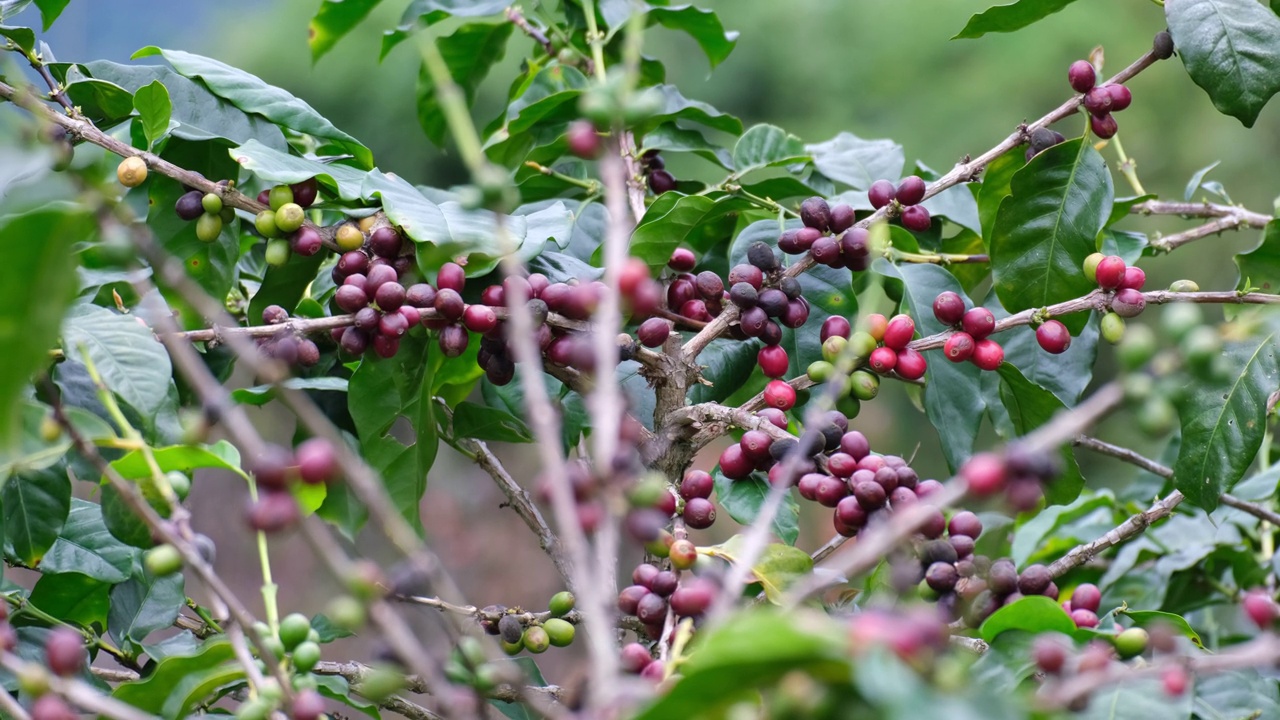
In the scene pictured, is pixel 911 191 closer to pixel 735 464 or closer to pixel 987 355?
pixel 987 355

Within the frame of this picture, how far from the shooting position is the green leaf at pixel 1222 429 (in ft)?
2.72

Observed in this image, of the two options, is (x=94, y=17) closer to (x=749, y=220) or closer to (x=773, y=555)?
(x=749, y=220)

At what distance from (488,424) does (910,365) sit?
37 cm

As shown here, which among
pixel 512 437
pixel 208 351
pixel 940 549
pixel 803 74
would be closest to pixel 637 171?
pixel 512 437

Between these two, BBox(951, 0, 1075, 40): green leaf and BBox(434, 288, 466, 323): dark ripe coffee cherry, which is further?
BBox(951, 0, 1075, 40): green leaf

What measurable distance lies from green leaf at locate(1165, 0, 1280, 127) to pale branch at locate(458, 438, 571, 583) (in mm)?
635

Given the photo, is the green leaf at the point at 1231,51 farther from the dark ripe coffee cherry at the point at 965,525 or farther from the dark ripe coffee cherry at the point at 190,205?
the dark ripe coffee cherry at the point at 190,205

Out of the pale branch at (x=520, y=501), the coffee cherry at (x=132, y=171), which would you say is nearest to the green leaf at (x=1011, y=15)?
the pale branch at (x=520, y=501)

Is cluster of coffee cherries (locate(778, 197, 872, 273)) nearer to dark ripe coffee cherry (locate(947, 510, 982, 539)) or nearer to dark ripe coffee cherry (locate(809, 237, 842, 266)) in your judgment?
dark ripe coffee cherry (locate(809, 237, 842, 266))

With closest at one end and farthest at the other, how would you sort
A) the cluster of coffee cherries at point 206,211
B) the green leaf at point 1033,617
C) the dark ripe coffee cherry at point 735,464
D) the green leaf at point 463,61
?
1. the green leaf at point 1033,617
2. the dark ripe coffee cherry at point 735,464
3. the cluster of coffee cherries at point 206,211
4. the green leaf at point 463,61

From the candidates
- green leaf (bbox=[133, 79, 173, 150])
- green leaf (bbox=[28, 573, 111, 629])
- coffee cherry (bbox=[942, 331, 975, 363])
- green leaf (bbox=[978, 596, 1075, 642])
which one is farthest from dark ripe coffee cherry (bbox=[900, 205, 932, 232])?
green leaf (bbox=[28, 573, 111, 629])

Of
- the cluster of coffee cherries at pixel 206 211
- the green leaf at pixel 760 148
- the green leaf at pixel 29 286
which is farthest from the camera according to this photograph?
the green leaf at pixel 760 148

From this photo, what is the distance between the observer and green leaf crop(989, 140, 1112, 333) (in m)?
0.87

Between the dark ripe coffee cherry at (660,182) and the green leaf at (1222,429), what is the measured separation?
511 mm
